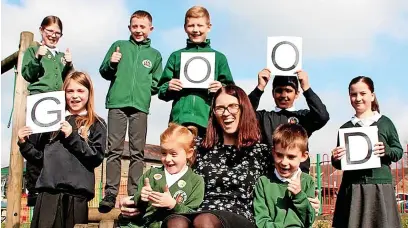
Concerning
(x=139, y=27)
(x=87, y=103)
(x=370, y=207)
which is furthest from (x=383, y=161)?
(x=139, y=27)

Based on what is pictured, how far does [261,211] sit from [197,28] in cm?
219

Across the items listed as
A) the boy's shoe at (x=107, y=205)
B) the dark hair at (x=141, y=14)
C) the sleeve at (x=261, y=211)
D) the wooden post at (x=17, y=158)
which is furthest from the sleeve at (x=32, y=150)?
the wooden post at (x=17, y=158)

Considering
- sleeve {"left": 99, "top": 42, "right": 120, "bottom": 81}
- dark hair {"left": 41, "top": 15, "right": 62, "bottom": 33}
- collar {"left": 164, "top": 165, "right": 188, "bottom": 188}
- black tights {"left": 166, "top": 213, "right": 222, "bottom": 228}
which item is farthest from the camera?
dark hair {"left": 41, "top": 15, "right": 62, "bottom": 33}

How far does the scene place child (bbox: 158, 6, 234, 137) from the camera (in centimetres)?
557

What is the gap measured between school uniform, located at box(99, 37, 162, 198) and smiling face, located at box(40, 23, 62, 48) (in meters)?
0.63

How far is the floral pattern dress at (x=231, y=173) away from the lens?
420 cm

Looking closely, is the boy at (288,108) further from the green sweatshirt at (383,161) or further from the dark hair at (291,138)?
the dark hair at (291,138)

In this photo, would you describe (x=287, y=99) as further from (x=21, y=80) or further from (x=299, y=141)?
(x=21, y=80)

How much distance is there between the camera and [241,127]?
4.46 m

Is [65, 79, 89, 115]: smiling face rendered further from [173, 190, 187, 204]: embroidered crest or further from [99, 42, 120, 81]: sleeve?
[173, 190, 187, 204]: embroidered crest

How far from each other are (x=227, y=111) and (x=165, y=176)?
66 cm

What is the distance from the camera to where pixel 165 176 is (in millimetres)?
4188

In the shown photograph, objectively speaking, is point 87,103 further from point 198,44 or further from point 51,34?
point 51,34

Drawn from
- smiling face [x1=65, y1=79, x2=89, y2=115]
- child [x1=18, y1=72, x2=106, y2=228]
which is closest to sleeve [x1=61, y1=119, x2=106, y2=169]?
child [x1=18, y1=72, x2=106, y2=228]
